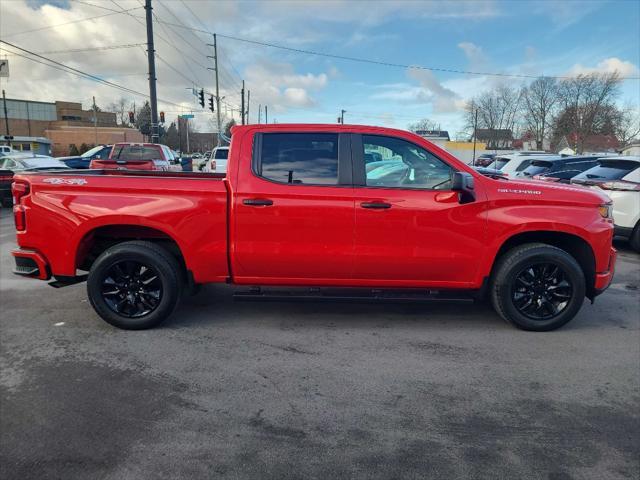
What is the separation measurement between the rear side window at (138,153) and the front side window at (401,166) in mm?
13075

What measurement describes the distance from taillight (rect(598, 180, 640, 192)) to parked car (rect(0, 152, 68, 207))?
492 inches

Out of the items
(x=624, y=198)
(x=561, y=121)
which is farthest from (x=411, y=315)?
(x=561, y=121)

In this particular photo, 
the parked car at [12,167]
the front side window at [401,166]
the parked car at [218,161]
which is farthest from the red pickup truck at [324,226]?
the parked car at [218,161]

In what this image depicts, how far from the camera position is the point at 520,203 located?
4227mm

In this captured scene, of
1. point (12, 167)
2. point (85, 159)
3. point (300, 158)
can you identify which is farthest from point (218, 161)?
point (300, 158)

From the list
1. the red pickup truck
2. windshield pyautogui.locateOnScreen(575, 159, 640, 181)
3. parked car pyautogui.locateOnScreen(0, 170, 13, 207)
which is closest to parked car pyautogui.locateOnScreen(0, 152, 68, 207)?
parked car pyautogui.locateOnScreen(0, 170, 13, 207)

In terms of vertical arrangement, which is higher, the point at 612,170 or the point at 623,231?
the point at 612,170

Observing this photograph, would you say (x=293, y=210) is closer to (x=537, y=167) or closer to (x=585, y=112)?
(x=537, y=167)

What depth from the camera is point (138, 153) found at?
1564 centimetres

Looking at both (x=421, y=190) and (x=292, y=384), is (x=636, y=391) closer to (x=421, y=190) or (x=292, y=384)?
(x=421, y=190)

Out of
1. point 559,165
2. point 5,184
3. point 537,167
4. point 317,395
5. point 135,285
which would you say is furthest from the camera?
point 537,167

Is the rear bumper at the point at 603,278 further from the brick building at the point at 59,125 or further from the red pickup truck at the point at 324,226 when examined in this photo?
the brick building at the point at 59,125

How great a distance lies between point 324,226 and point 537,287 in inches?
86.3

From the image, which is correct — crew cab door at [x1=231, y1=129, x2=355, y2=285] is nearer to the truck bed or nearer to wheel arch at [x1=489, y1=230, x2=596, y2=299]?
the truck bed
